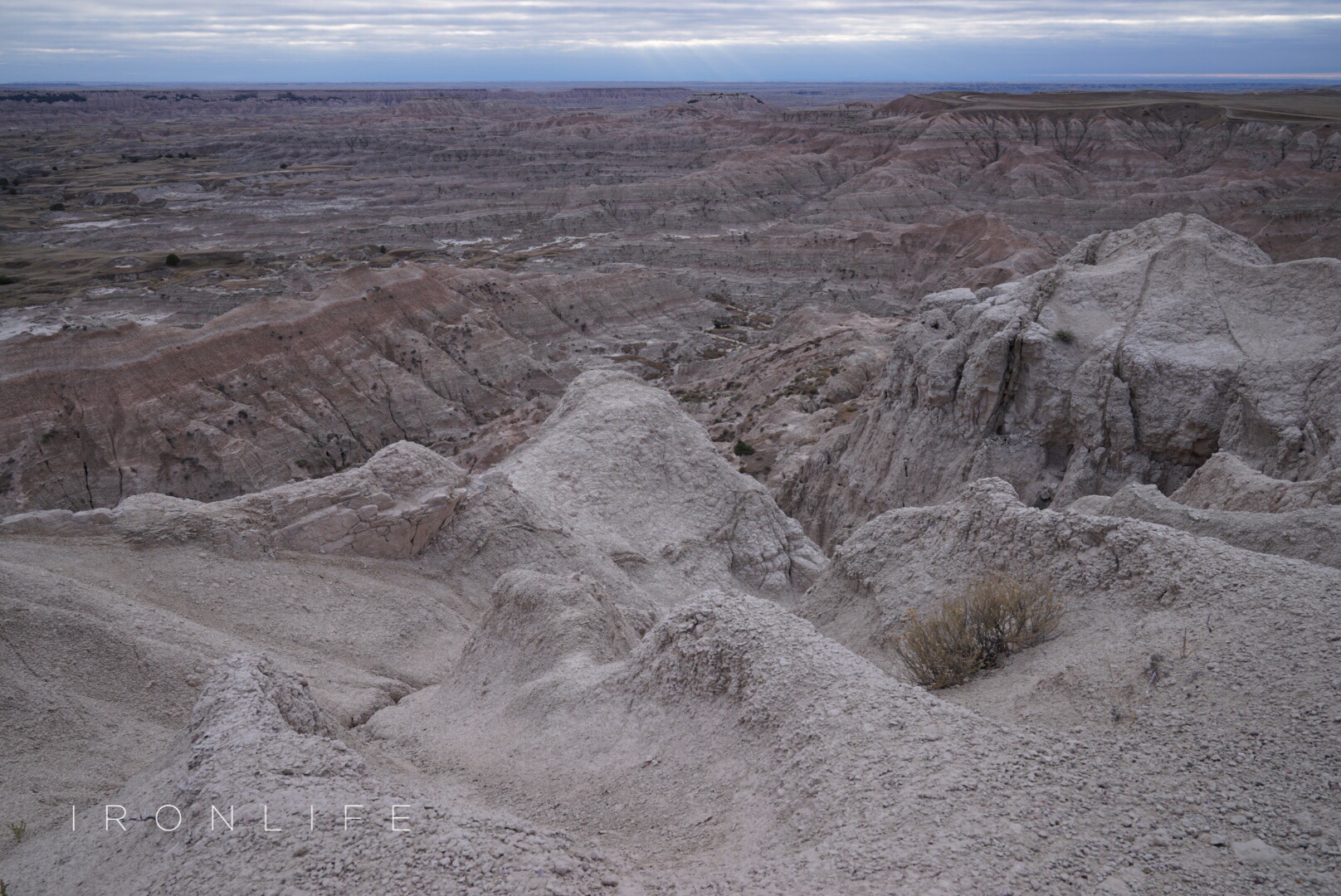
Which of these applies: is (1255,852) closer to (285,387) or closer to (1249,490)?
(1249,490)

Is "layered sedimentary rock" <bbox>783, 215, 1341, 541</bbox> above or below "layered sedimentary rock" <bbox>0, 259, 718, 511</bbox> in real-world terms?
above

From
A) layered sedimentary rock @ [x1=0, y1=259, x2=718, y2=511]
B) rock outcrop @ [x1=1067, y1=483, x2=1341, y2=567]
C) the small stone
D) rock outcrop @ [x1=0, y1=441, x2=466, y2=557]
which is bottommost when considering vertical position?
layered sedimentary rock @ [x1=0, y1=259, x2=718, y2=511]

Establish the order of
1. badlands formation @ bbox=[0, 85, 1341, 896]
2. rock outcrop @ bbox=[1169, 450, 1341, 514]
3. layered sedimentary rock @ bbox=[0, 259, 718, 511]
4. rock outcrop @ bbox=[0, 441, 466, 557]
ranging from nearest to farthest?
badlands formation @ bbox=[0, 85, 1341, 896] → rock outcrop @ bbox=[1169, 450, 1341, 514] → rock outcrop @ bbox=[0, 441, 466, 557] → layered sedimentary rock @ bbox=[0, 259, 718, 511]

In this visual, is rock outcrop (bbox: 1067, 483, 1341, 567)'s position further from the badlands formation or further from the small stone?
the small stone

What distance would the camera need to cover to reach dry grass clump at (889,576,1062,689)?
8820mm

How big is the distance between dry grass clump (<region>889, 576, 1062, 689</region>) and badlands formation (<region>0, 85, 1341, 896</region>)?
0.71ft

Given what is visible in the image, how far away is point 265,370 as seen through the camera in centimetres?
3950

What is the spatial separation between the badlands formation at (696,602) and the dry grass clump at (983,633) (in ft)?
0.71

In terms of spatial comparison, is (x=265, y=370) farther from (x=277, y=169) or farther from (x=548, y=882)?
(x=277, y=169)

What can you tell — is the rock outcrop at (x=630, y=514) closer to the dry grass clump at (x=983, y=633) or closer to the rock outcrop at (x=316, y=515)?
the rock outcrop at (x=316, y=515)

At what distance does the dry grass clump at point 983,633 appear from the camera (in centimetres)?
882

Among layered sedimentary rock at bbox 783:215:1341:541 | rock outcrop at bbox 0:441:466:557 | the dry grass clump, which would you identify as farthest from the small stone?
rock outcrop at bbox 0:441:466:557

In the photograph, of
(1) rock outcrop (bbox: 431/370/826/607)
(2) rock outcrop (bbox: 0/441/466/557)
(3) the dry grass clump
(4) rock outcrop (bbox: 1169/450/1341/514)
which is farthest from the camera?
(1) rock outcrop (bbox: 431/370/826/607)

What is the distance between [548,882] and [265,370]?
129 feet
